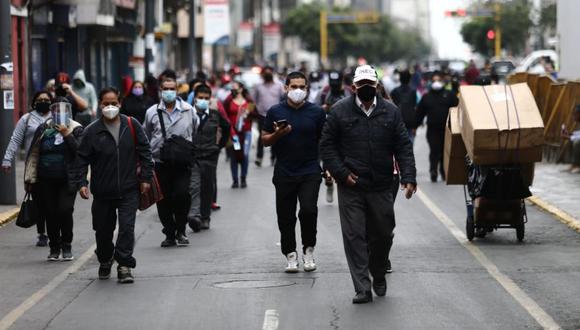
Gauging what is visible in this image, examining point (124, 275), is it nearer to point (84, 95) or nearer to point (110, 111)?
point (110, 111)

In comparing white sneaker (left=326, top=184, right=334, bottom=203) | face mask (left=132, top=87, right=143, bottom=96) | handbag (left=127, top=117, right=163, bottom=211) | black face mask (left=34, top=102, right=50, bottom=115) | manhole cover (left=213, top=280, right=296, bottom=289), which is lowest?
white sneaker (left=326, top=184, right=334, bottom=203)

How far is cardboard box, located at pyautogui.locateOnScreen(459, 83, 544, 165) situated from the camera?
14867 millimetres

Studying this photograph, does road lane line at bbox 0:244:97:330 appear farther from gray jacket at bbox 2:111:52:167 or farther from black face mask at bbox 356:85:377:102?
black face mask at bbox 356:85:377:102

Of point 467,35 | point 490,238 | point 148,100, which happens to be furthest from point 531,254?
point 467,35

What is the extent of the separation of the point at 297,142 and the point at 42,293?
260 cm

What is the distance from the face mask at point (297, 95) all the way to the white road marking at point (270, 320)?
8.61ft

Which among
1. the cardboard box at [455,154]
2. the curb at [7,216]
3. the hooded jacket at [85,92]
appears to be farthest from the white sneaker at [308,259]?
the hooded jacket at [85,92]

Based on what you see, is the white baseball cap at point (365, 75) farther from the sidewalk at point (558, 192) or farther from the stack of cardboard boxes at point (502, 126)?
the sidewalk at point (558, 192)

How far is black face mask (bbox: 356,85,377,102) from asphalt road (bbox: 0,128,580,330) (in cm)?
159

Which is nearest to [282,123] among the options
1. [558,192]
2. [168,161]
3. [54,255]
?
[168,161]

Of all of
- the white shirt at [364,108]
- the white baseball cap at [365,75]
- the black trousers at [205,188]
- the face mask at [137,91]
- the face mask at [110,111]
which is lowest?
the black trousers at [205,188]

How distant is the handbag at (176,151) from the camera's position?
1561 centimetres

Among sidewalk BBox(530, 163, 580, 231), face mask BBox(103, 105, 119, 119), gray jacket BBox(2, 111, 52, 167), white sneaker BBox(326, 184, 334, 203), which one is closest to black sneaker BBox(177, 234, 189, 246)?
gray jacket BBox(2, 111, 52, 167)

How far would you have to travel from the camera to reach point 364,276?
11.6 m
